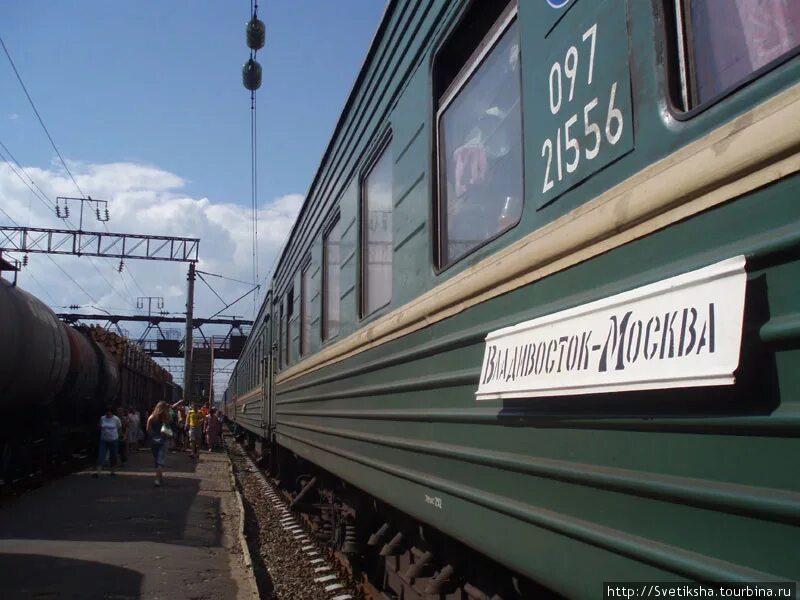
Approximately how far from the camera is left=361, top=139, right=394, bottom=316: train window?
3824 mm

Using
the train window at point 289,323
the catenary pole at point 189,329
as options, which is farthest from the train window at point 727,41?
the catenary pole at point 189,329

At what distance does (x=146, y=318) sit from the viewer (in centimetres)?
4216

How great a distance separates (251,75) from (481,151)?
7.72 m

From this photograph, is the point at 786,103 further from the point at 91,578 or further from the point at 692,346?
the point at 91,578

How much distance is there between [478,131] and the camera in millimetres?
2711

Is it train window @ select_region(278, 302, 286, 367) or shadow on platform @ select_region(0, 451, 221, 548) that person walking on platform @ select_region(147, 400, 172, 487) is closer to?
shadow on platform @ select_region(0, 451, 221, 548)

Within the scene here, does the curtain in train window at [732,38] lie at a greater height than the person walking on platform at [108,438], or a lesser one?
greater

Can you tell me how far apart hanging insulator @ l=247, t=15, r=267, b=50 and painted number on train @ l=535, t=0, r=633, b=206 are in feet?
22.9

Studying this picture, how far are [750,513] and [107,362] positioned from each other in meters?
18.1

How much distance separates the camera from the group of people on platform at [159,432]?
12445 mm

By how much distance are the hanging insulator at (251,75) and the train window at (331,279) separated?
4.79 m

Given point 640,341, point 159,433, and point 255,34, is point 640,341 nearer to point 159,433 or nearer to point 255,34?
point 255,34

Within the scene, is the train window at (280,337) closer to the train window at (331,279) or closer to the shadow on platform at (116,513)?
the shadow on platform at (116,513)

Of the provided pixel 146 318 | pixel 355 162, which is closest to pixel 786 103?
pixel 355 162
